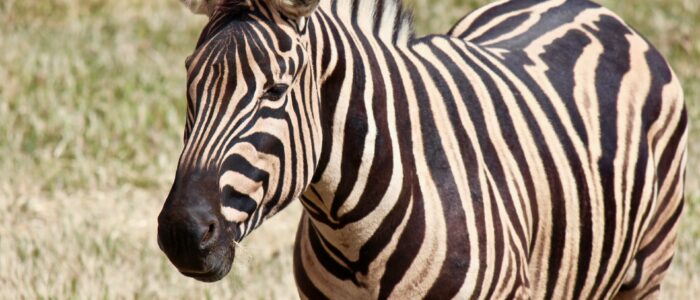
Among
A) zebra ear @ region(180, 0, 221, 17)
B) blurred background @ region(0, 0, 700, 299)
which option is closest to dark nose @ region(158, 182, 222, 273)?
blurred background @ region(0, 0, 700, 299)

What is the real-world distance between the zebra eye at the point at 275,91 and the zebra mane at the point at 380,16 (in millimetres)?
503

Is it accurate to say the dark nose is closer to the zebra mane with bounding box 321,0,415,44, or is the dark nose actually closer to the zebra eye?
the zebra eye

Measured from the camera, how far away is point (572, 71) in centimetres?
407

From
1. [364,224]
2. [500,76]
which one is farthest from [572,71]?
[364,224]

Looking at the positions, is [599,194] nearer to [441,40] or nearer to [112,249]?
[441,40]

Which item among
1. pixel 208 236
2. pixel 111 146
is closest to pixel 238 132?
pixel 208 236

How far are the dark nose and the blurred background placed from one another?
0.22 meters

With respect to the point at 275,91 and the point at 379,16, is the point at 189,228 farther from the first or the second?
the point at 379,16

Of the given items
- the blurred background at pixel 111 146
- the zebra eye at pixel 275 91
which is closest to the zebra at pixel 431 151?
the zebra eye at pixel 275 91

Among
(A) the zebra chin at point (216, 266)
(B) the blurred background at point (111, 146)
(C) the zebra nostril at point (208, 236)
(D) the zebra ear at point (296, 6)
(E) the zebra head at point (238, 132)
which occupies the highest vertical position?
(D) the zebra ear at point (296, 6)

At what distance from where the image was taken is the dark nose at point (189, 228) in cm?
267

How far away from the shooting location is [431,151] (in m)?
3.26

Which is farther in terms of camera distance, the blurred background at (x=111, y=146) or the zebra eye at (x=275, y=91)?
the blurred background at (x=111, y=146)

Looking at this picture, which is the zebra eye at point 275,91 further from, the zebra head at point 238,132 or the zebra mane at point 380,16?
the zebra mane at point 380,16
